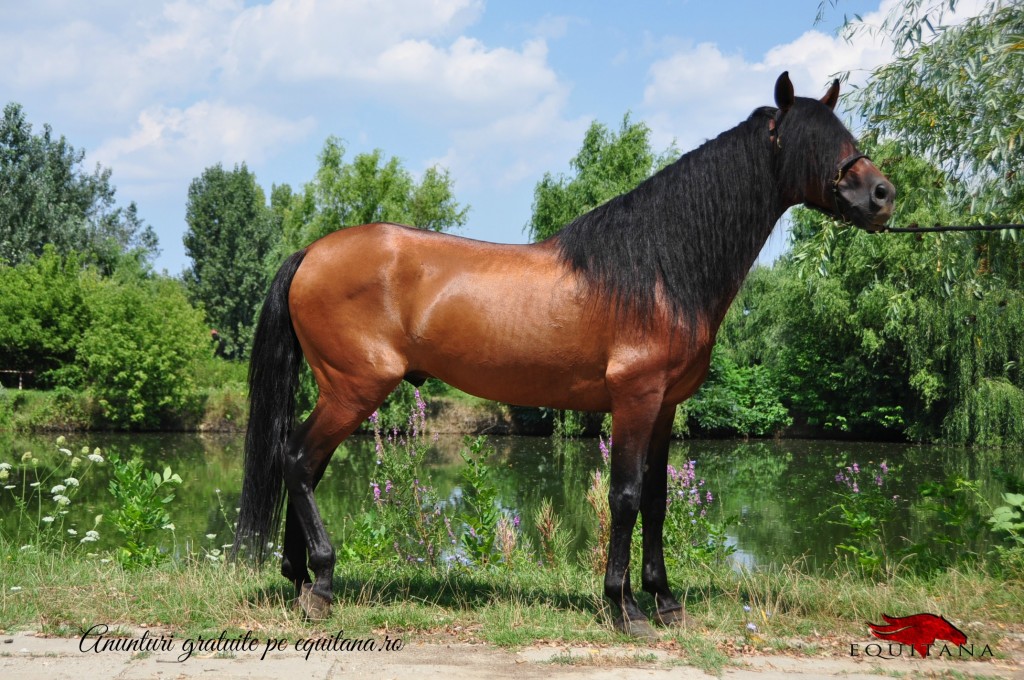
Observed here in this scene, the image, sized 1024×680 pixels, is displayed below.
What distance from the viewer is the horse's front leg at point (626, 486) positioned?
392cm

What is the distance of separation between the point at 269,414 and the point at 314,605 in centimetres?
103

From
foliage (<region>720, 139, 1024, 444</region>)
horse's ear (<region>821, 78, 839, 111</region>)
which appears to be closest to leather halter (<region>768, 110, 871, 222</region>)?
horse's ear (<region>821, 78, 839, 111</region>)

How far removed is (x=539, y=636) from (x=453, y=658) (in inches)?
18.0

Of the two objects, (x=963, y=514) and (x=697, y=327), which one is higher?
(x=697, y=327)

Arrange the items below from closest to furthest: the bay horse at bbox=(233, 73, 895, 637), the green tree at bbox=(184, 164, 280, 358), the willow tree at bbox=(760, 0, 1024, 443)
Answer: the bay horse at bbox=(233, 73, 895, 637)
the willow tree at bbox=(760, 0, 1024, 443)
the green tree at bbox=(184, 164, 280, 358)

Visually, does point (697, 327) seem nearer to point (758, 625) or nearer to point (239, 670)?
point (758, 625)

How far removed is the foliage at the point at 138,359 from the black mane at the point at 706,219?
2769cm

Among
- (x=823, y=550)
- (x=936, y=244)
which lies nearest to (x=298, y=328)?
(x=936, y=244)

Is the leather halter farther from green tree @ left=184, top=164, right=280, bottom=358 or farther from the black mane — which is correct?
green tree @ left=184, top=164, right=280, bottom=358

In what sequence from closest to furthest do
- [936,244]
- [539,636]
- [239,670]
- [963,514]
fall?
[239,670]
[539,636]
[963,514]
[936,244]

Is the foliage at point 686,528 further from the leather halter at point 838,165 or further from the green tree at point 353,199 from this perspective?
the green tree at point 353,199

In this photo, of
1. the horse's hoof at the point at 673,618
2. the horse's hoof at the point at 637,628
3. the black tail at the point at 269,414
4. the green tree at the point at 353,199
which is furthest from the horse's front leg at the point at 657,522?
the green tree at the point at 353,199

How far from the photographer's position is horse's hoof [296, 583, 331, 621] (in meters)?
3.97

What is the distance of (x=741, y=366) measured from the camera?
31.5 m
